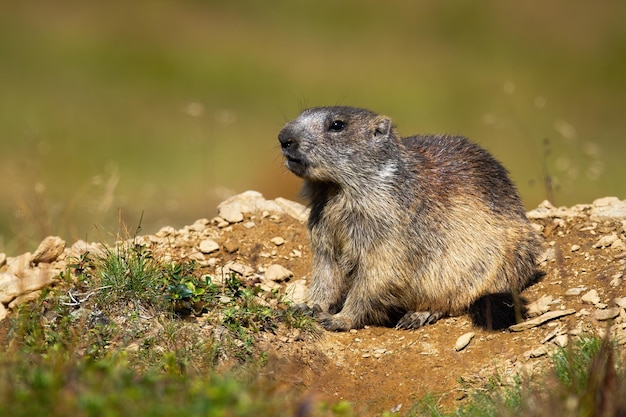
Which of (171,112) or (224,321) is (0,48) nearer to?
(171,112)

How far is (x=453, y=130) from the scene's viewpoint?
15352 mm

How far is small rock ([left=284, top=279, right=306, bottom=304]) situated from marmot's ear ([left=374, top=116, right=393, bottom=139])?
1.36 m

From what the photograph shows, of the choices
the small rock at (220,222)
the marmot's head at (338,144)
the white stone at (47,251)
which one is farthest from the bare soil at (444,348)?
the white stone at (47,251)

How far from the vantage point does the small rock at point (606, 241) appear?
7.06m

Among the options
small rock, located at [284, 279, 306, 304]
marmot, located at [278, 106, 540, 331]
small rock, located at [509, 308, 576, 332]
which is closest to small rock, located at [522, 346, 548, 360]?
small rock, located at [509, 308, 576, 332]

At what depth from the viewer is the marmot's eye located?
675 cm

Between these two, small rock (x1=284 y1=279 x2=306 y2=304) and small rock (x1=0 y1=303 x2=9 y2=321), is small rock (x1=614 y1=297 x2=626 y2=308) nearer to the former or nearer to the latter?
small rock (x1=284 y1=279 x2=306 y2=304)

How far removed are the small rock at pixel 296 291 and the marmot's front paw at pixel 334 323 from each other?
1.45 feet

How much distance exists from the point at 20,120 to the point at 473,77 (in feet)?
27.9

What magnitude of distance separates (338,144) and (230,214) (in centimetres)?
161

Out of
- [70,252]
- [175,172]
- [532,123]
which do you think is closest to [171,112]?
[175,172]

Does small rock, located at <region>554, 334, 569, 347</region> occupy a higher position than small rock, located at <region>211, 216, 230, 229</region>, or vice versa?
small rock, located at <region>211, 216, 230, 229</region>

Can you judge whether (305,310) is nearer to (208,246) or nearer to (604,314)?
(208,246)

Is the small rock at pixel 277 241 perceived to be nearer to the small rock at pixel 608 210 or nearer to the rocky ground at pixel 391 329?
the rocky ground at pixel 391 329
